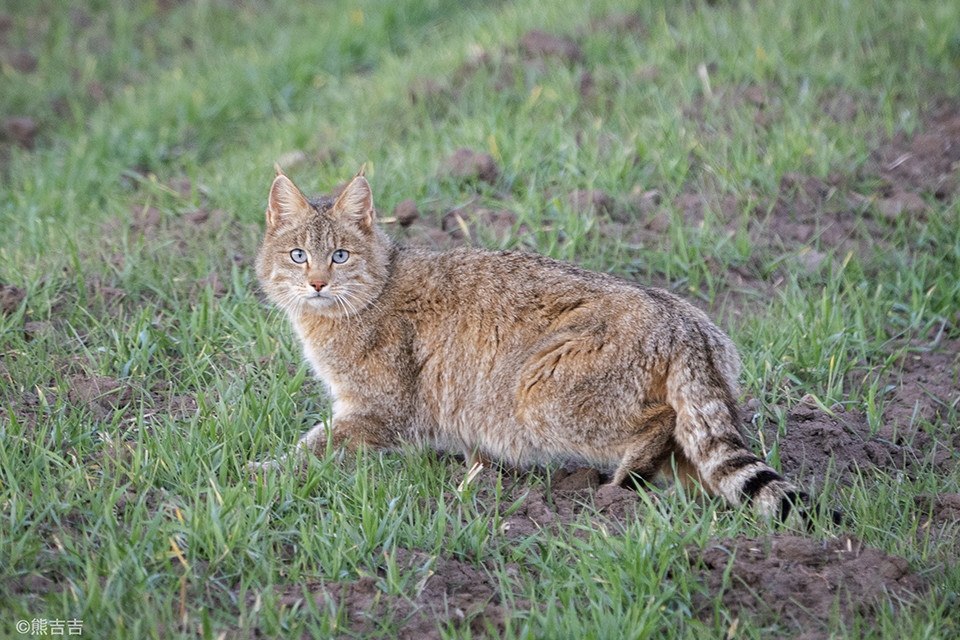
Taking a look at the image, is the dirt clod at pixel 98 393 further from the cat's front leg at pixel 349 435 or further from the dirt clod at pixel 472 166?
the dirt clod at pixel 472 166

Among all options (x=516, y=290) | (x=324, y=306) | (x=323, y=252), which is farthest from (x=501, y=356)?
(x=323, y=252)

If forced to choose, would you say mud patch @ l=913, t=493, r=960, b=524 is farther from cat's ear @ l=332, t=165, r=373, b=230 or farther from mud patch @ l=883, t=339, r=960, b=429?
cat's ear @ l=332, t=165, r=373, b=230

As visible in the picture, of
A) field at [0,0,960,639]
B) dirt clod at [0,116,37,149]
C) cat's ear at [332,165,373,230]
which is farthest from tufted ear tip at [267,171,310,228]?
dirt clod at [0,116,37,149]

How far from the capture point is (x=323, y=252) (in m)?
5.40

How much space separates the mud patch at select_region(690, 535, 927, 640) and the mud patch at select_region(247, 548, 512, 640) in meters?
0.86

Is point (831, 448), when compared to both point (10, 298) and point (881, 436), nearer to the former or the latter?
point (881, 436)

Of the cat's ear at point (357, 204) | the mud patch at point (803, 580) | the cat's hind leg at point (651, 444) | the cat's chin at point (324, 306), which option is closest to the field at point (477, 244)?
the mud patch at point (803, 580)

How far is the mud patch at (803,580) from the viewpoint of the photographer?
12.5 feet

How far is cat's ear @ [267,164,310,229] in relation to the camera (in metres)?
5.49

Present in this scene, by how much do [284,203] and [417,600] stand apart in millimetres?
2619

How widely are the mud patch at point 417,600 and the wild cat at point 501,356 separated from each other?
908mm

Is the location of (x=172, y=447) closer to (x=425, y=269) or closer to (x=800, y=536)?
(x=425, y=269)

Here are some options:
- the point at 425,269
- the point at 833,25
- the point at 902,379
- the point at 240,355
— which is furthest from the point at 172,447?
the point at 833,25

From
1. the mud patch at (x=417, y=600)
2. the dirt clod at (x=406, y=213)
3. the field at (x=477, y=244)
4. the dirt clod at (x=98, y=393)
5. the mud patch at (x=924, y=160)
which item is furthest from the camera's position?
the mud patch at (x=924, y=160)
